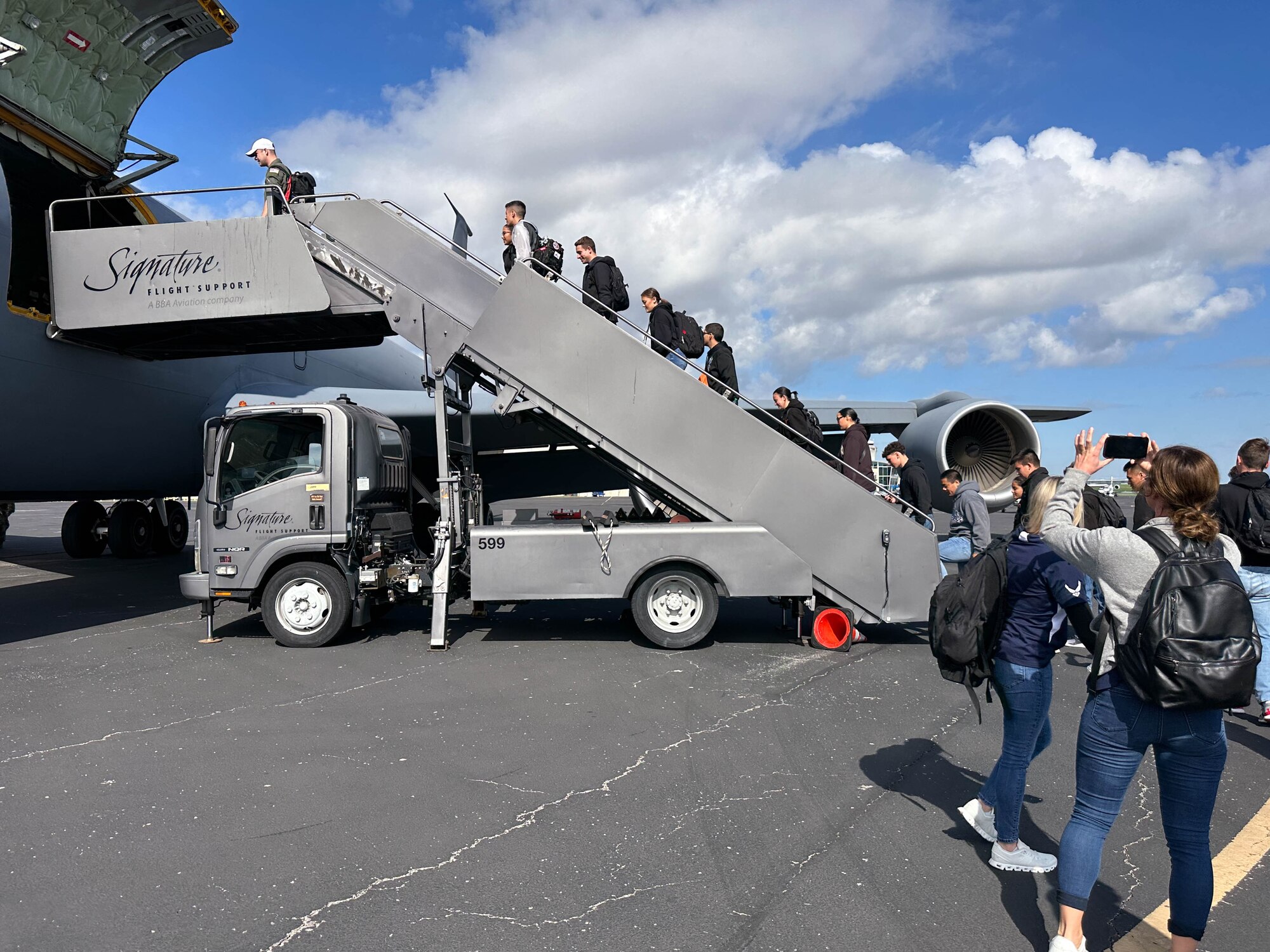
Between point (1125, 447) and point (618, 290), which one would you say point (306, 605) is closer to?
point (618, 290)

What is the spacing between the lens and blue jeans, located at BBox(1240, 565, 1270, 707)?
5.23 m

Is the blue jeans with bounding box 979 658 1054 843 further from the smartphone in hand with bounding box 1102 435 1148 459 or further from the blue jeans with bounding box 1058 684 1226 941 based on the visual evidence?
the smartphone in hand with bounding box 1102 435 1148 459

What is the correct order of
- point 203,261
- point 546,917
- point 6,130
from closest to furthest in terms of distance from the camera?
point 546,917
point 203,261
point 6,130

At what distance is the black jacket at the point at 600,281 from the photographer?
319 inches

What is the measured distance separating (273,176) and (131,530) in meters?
9.88

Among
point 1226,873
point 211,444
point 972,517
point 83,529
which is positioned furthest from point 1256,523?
point 83,529

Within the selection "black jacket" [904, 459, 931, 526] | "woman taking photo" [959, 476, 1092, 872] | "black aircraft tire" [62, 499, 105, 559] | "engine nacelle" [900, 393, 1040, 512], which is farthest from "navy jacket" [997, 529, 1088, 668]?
"black aircraft tire" [62, 499, 105, 559]

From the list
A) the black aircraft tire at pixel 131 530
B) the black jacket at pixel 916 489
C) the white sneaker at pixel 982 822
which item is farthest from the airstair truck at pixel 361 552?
the black aircraft tire at pixel 131 530

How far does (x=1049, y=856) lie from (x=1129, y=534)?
59.8 inches

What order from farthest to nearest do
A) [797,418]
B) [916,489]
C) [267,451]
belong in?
1. [797,418]
2. [916,489]
3. [267,451]

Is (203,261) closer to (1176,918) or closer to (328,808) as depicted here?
(328,808)

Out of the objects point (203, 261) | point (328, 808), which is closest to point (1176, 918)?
point (328, 808)

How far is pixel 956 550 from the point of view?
7.42 meters

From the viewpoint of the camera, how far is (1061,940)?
2484 mm
